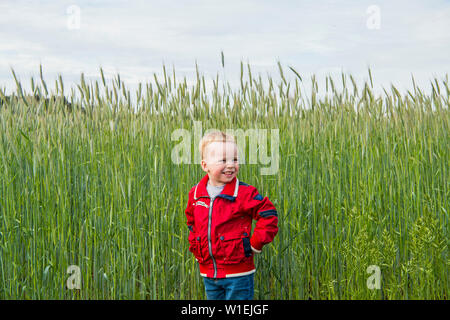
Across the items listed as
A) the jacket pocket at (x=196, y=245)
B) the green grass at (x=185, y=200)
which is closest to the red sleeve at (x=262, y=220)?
the jacket pocket at (x=196, y=245)

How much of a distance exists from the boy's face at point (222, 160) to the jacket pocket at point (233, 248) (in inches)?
10.1

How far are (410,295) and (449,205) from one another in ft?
2.04

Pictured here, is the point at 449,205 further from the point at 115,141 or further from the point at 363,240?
the point at 115,141

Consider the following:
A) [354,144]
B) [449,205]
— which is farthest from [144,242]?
[449,205]

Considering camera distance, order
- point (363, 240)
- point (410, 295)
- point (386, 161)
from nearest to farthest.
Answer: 1. point (363, 240)
2. point (410, 295)
3. point (386, 161)

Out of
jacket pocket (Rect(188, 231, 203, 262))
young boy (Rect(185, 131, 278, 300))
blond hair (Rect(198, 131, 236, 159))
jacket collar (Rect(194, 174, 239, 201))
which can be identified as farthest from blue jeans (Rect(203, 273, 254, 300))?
blond hair (Rect(198, 131, 236, 159))

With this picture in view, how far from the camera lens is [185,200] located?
2447 millimetres

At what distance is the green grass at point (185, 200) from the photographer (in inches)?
96.0

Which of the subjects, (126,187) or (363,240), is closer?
(363,240)

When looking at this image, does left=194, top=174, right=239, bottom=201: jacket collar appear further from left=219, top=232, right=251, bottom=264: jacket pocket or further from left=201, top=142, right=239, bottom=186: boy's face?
left=219, top=232, right=251, bottom=264: jacket pocket

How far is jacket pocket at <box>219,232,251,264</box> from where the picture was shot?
1886 millimetres

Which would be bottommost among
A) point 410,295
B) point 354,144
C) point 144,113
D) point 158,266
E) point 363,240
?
point 410,295

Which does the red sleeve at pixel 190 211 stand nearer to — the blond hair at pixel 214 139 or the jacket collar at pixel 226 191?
the jacket collar at pixel 226 191

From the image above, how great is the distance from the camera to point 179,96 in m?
2.70
